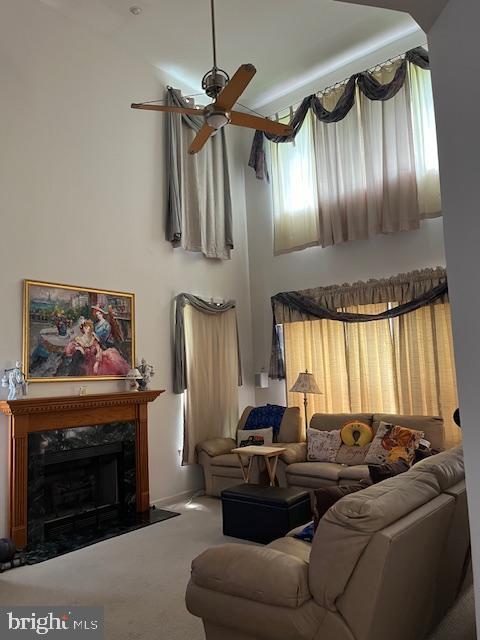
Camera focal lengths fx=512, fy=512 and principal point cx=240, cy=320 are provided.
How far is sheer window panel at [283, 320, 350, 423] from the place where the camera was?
652 centimetres

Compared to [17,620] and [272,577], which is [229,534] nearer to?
[17,620]

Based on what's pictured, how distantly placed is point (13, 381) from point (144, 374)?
1557 mm

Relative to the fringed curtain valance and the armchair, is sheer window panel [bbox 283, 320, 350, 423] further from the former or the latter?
the armchair

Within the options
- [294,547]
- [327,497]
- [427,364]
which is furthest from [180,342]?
[327,497]

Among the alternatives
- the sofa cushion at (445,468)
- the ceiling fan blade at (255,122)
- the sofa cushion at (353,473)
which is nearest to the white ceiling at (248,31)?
the ceiling fan blade at (255,122)

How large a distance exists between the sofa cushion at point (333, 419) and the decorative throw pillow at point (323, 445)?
12 cm

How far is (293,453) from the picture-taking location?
5711 millimetres

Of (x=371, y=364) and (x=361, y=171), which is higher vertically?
(x=361, y=171)

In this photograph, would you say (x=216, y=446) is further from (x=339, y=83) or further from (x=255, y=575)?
(x=339, y=83)

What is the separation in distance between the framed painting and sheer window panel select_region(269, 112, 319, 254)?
8.12 ft

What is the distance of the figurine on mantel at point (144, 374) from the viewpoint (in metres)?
5.73

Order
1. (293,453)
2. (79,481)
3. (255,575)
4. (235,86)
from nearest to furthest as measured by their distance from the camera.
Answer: (255,575), (235,86), (79,481), (293,453)

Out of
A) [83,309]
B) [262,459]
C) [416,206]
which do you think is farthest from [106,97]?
[262,459]

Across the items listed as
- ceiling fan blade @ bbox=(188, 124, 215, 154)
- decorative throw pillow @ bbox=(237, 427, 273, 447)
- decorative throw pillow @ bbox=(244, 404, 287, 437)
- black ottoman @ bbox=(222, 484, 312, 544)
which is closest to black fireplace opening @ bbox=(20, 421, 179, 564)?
black ottoman @ bbox=(222, 484, 312, 544)
